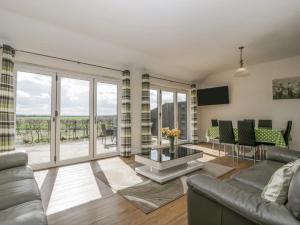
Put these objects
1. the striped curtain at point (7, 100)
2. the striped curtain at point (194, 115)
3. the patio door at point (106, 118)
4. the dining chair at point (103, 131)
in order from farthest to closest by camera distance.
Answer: the striped curtain at point (194, 115), the dining chair at point (103, 131), the patio door at point (106, 118), the striped curtain at point (7, 100)

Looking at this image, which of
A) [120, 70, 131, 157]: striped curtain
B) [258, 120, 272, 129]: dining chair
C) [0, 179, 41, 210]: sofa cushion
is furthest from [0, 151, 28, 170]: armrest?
[258, 120, 272, 129]: dining chair

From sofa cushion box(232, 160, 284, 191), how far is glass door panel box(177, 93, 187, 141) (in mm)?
4082

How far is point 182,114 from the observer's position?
6.38m

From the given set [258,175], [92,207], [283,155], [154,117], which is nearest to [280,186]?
[258,175]

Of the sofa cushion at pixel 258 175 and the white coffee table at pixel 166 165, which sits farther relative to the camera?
the white coffee table at pixel 166 165

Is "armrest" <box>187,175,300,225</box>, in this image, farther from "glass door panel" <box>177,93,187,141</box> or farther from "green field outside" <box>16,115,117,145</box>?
"glass door panel" <box>177,93,187,141</box>

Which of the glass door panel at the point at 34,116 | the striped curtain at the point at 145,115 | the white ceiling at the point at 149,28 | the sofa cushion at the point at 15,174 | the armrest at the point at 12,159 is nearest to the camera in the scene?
the sofa cushion at the point at 15,174

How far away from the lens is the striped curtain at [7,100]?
281 cm

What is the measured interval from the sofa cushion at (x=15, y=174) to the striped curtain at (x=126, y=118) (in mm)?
2492

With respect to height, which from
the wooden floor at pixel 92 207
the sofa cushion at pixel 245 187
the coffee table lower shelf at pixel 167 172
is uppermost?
the sofa cushion at pixel 245 187

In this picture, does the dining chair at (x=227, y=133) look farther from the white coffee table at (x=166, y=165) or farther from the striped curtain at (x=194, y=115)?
the striped curtain at (x=194, y=115)

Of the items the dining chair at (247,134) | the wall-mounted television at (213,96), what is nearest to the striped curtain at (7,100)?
the dining chair at (247,134)

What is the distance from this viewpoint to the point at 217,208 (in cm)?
117

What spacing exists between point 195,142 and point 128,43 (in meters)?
4.23
